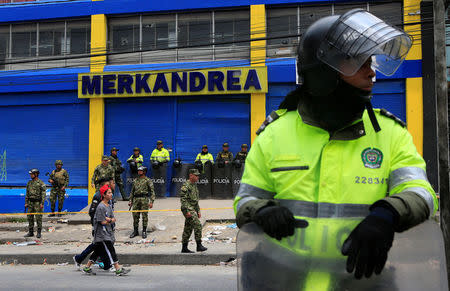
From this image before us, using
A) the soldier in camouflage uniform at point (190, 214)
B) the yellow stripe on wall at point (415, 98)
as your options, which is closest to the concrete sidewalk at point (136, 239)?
the soldier in camouflage uniform at point (190, 214)

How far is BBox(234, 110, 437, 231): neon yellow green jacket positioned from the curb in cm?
746

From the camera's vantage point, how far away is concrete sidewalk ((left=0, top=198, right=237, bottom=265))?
932cm

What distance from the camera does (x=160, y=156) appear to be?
626 inches

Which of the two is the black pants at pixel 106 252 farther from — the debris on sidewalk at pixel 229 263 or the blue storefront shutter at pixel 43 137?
the blue storefront shutter at pixel 43 137

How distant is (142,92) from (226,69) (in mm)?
3186

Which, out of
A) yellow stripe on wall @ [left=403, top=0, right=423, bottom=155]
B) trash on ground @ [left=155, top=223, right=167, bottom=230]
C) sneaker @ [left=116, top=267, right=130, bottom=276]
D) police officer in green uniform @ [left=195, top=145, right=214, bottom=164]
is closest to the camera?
sneaker @ [left=116, top=267, right=130, bottom=276]

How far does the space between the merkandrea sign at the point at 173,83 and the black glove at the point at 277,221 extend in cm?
1434

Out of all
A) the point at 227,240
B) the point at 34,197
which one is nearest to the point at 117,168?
the point at 34,197

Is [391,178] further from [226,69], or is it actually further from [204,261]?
[226,69]

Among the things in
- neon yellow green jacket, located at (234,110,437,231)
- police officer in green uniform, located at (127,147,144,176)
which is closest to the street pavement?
neon yellow green jacket, located at (234,110,437,231)

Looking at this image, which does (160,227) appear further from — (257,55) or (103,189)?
(257,55)

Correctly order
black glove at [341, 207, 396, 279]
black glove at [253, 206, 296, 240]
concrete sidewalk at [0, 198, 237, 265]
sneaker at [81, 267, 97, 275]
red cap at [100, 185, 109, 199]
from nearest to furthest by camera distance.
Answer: black glove at [341, 207, 396, 279] → black glove at [253, 206, 296, 240] → sneaker at [81, 267, 97, 275] → red cap at [100, 185, 109, 199] → concrete sidewalk at [0, 198, 237, 265]

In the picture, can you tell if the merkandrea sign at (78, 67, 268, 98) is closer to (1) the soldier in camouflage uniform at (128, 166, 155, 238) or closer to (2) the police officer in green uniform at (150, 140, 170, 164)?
(2) the police officer in green uniform at (150, 140, 170, 164)

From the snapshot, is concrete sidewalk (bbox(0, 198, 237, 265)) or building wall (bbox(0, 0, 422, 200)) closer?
concrete sidewalk (bbox(0, 198, 237, 265))
